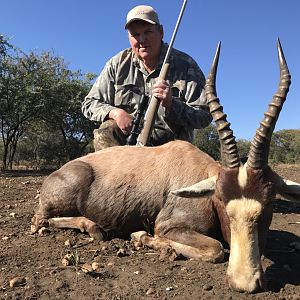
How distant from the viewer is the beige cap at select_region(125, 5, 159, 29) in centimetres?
717

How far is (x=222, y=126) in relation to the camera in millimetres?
4359

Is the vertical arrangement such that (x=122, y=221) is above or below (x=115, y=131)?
below

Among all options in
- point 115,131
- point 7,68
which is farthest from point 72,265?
point 7,68

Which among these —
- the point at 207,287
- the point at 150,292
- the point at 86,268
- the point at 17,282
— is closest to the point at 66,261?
the point at 86,268

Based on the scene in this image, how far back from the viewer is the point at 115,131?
727 centimetres

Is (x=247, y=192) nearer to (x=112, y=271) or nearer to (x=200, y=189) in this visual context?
(x=200, y=189)

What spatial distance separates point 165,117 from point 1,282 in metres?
4.08

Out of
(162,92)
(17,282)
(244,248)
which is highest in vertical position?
(162,92)

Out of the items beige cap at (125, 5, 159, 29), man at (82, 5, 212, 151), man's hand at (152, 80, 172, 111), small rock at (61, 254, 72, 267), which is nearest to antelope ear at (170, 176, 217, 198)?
small rock at (61, 254, 72, 267)

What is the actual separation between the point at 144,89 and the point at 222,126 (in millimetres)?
3497

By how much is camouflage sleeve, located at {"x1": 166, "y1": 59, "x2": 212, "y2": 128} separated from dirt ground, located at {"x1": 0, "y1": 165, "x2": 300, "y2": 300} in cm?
224

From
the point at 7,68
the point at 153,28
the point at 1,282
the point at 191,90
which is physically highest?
the point at 7,68

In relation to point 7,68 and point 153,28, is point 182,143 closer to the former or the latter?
point 153,28

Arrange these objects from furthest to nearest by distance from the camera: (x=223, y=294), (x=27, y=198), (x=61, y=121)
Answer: (x=61, y=121), (x=27, y=198), (x=223, y=294)
